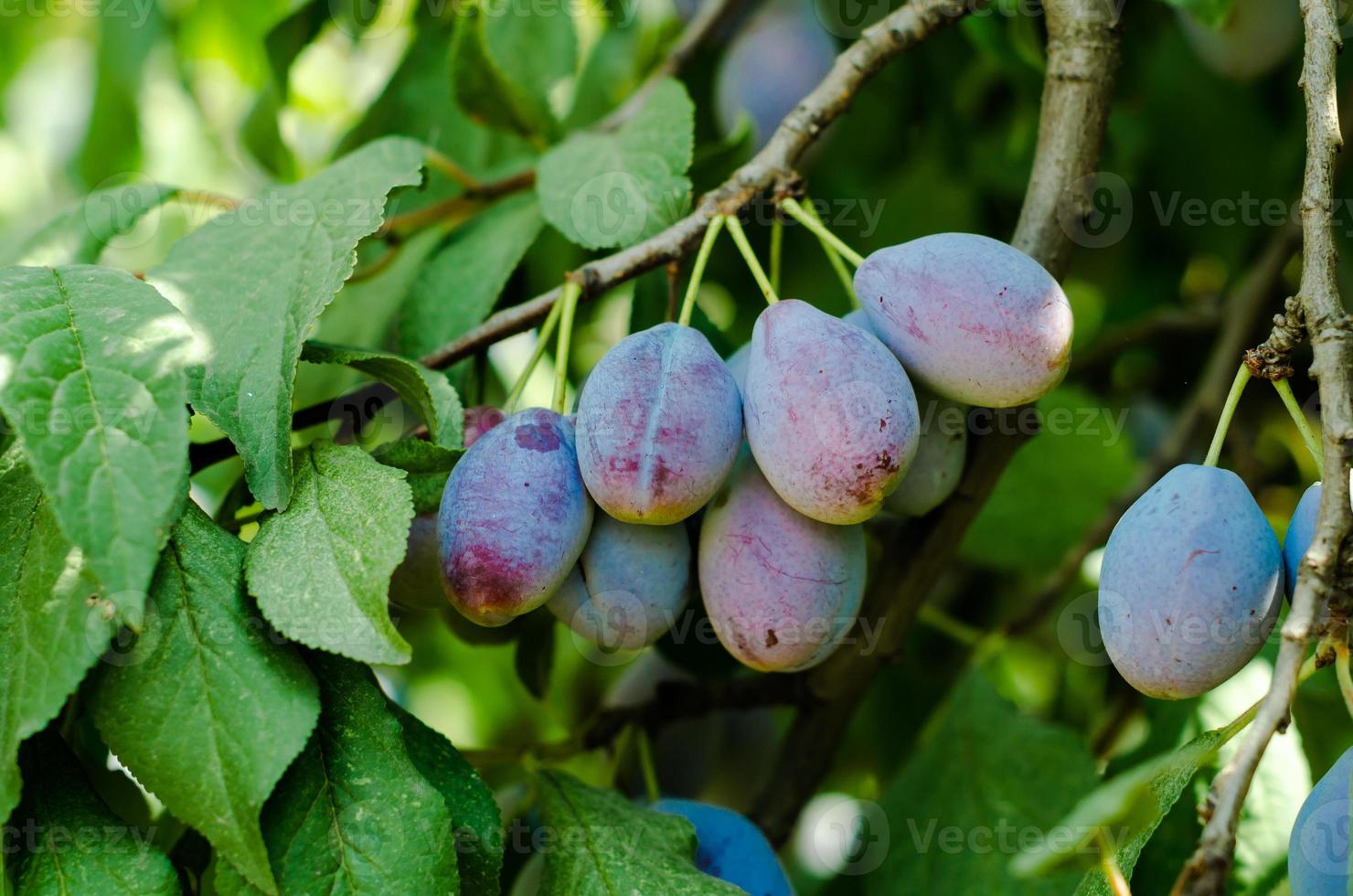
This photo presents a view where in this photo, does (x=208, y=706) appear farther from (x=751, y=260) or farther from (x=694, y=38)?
(x=694, y=38)

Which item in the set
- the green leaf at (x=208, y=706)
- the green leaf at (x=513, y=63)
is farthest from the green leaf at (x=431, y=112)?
the green leaf at (x=208, y=706)

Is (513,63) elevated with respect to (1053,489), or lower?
elevated

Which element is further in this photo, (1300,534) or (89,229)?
(89,229)

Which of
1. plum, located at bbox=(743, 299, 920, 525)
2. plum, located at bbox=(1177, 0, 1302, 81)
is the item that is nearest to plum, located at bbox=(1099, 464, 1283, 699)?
plum, located at bbox=(743, 299, 920, 525)

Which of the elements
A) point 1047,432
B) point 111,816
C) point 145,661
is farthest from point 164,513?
point 1047,432

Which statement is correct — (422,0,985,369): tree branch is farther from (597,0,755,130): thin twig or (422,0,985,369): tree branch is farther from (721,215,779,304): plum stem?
(597,0,755,130): thin twig

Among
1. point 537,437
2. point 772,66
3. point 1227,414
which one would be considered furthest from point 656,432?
point 772,66
